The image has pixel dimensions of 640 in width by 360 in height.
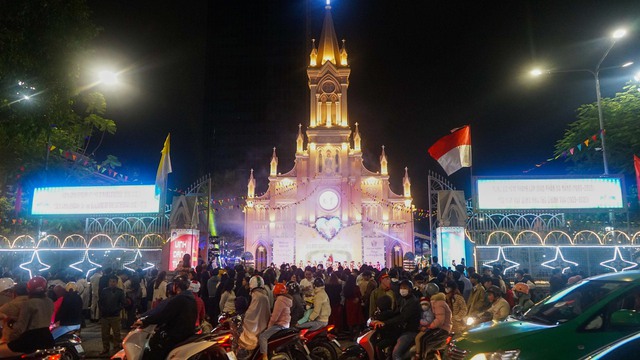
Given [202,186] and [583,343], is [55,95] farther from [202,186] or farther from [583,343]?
[202,186]

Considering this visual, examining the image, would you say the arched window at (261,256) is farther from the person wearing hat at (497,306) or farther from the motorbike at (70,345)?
the person wearing hat at (497,306)

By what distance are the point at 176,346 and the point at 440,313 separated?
403 cm

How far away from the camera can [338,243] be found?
37.1 m

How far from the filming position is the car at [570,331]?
5160 mm

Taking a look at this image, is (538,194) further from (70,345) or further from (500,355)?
(70,345)

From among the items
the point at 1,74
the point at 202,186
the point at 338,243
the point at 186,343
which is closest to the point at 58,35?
the point at 1,74

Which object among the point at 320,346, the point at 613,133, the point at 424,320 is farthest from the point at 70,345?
the point at 613,133

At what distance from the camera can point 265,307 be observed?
8.00m

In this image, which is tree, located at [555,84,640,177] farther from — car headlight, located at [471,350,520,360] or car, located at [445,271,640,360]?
car headlight, located at [471,350,520,360]

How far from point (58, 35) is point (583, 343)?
32.3 ft

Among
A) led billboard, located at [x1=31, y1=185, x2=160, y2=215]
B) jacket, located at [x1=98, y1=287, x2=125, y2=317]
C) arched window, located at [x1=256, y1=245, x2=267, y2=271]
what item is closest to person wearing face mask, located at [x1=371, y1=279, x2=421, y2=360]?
jacket, located at [x1=98, y1=287, x2=125, y2=317]

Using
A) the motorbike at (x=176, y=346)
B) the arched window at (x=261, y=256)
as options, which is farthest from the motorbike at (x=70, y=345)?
the arched window at (x=261, y=256)

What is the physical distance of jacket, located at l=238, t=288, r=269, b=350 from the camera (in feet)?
25.5

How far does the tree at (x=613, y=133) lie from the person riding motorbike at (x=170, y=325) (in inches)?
864
